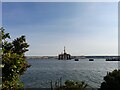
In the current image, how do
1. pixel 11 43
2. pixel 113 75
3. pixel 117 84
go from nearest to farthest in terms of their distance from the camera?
pixel 11 43, pixel 117 84, pixel 113 75

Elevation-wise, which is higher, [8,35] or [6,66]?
[8,35]

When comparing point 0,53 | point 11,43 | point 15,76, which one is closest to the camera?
point 0,53

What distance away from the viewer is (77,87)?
31.2 m

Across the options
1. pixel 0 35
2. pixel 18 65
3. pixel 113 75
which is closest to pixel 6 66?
pixel 18 65

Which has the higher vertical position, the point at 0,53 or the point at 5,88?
the point at 0,53

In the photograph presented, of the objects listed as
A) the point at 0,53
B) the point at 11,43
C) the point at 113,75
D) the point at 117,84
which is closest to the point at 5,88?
the point at 0,53

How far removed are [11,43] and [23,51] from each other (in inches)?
34.4

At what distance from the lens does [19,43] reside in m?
16.4

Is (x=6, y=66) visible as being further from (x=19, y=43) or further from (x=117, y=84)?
(x=117, y=84)

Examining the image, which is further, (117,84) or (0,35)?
(117,84)

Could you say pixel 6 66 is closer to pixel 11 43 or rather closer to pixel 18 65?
pixel 18 65

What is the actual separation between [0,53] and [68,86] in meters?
19.8

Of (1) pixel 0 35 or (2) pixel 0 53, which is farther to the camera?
Result: (1) pixel 0 35

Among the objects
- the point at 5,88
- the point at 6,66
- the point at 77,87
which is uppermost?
the point at 6,66
